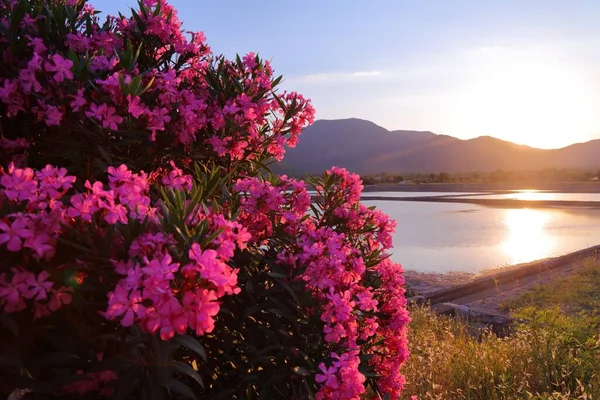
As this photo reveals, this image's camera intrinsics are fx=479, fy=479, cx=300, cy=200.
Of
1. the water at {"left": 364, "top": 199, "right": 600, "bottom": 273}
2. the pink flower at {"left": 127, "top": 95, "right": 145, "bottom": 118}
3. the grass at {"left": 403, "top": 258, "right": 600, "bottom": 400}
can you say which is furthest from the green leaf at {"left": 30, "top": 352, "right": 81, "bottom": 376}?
the water at {"left": 364, "top": 199, "right": 600, "bottom": 273}

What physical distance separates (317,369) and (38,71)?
6.90ft

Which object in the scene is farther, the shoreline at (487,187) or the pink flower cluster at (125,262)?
the shoreline at (487,187)

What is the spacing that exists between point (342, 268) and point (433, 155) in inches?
5136

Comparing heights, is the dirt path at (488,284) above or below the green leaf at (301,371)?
below

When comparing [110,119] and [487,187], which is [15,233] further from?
[487,187]

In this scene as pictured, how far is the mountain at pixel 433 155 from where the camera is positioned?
397 ft

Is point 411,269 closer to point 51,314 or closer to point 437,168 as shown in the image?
point 51,314

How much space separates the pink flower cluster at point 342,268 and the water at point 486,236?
10691 mm

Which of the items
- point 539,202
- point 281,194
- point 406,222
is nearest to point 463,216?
point 406,222

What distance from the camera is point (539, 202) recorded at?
31.3m

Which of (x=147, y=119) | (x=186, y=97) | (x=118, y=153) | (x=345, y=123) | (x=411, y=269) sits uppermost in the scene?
(x=345, y=123)

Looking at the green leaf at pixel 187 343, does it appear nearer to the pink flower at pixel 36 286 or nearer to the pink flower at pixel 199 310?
the pink flower at pixel 199 310

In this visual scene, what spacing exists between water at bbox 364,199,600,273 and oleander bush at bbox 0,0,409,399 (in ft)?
36.4

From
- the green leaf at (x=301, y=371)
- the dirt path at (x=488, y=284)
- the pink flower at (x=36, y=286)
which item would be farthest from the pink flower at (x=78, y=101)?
the dirt path at (x=488, y=284)
